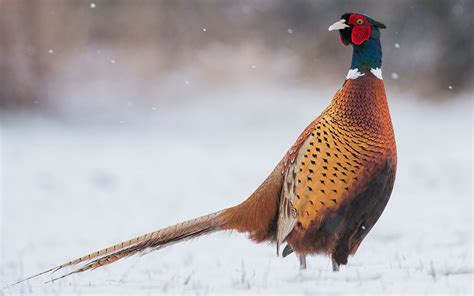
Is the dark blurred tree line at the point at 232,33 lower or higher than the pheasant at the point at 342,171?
higher

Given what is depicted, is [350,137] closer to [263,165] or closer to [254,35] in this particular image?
[263,165]

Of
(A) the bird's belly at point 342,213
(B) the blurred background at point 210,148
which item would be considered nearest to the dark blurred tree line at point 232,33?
(B) the blurred background at point 210,148

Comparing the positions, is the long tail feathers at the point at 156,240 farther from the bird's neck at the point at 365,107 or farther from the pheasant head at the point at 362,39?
the pheasant head at the point at 362,39

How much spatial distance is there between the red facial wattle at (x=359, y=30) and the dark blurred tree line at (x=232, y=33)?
11.9 metres

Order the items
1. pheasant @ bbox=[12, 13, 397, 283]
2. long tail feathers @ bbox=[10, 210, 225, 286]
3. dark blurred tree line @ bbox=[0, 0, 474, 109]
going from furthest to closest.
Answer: dark blurred tree line @ bbox=[0, 0, 474, 109] → long tail feathers @ bbox=[10, 210, 225, 286] → pheasant @ bbox=[12, 13, 397, 283]

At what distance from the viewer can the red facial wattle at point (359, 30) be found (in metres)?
4.01

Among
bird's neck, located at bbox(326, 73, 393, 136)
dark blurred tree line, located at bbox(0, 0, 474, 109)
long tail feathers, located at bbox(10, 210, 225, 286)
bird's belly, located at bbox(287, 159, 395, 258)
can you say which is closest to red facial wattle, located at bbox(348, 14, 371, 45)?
bird's neck, located at bbox(326, 73, 393, 136)

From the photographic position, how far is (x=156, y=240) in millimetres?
4297

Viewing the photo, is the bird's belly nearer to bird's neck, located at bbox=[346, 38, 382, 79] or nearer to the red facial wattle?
bird's neck, located at bbox=[346, 38, 382, 79]

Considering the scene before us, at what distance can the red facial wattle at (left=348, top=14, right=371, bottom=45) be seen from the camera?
4.01 meters

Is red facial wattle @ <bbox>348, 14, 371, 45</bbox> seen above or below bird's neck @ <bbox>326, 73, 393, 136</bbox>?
above

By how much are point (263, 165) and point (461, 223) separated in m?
4.51

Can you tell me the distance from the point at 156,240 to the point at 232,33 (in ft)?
44.7

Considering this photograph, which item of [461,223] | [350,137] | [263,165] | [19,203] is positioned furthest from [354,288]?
[263,165]
